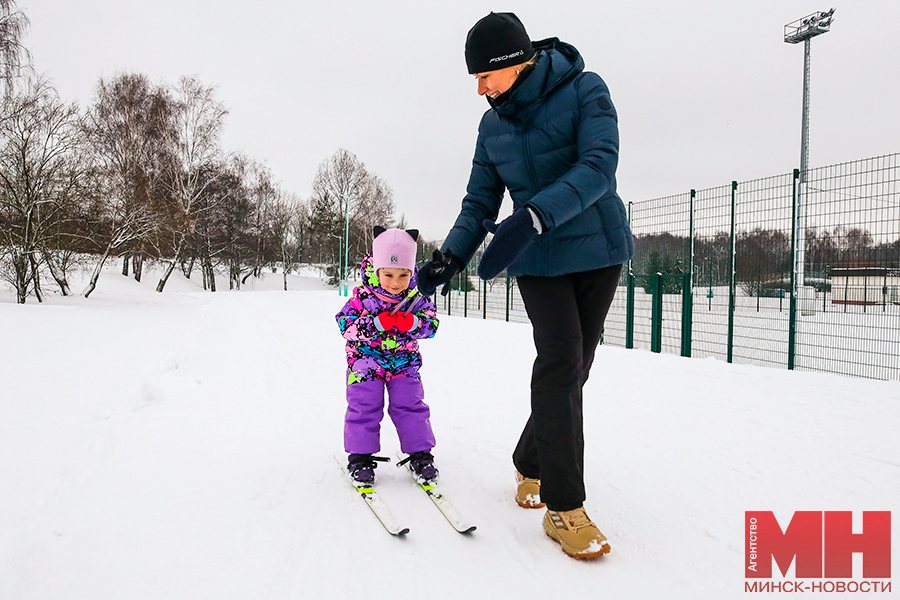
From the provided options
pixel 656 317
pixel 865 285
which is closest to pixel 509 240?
pixel 865 285

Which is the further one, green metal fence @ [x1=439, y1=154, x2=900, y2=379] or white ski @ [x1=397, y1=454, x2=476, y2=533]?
green metal fence @ [x1=439, y1=154, x2=900, y2=379]

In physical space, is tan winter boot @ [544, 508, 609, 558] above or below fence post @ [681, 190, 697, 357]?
below

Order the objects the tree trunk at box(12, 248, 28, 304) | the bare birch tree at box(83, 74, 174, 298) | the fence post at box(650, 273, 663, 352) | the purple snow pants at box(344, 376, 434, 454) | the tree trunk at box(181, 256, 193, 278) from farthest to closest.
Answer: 1. the tree trunk at box(181, 256, 193, 278)
2. the bare birch tree at box(83, 74, 174, 298)
3. the tree trunk at box(12, 248, 28, 304)
4. the fence post at box(650, 273, 663, 352)
5. the purple snow pants at box(344, 376, 434, 454)

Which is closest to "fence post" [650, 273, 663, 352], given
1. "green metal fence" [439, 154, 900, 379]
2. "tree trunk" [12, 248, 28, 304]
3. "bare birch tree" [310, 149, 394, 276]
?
"green metal fence" [439, 154, 900, 379]

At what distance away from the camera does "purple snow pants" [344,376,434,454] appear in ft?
7.93

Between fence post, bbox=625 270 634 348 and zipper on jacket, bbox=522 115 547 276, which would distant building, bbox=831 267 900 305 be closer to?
fence post, bbox=625 270 634 348

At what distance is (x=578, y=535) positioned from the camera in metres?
1.75

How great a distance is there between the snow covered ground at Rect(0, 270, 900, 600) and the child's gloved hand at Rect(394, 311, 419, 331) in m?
0.73

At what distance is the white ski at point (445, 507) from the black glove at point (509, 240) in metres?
0.95

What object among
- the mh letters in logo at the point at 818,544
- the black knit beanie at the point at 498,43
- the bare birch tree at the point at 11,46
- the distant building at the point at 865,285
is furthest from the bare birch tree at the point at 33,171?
the distant building at the point at 865,285

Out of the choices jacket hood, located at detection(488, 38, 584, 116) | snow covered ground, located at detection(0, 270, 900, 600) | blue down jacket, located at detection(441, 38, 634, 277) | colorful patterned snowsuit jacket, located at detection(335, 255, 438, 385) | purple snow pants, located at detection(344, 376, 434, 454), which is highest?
jacket hood, located at detection(488, 38, 584, 116)

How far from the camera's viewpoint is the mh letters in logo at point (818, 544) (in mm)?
1714

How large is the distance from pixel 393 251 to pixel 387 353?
1.60ft

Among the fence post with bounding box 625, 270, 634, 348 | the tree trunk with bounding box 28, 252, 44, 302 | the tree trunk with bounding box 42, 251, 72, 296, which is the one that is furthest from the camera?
the tree trunk with bounding box 42, 251, 72, 296
